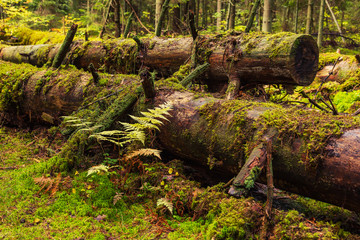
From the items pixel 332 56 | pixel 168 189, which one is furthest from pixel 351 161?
pixel 332 56

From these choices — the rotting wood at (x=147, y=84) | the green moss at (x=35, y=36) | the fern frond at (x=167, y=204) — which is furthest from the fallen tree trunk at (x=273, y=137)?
the green moss at (x=35, y=36)

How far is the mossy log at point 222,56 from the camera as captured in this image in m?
4.61

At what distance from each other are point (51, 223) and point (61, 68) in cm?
474

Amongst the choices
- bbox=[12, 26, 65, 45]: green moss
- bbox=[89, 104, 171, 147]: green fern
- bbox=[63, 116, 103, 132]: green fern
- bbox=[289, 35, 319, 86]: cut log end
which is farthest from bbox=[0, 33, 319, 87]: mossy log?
bbox=[12, 26, 65, 45]: green moss

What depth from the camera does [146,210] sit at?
3127mm

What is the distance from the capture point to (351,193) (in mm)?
2490

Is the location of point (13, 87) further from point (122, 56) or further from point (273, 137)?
point (273, 137)

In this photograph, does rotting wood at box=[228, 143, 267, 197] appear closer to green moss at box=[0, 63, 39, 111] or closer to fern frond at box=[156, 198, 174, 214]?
fern frond at box=[156, 198, 174, 214]

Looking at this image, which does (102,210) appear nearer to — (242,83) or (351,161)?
(351,161)

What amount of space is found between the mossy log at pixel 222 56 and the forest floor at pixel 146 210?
2.30 meters

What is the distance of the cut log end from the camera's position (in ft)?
14.8

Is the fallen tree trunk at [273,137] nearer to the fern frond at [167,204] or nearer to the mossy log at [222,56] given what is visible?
the fern frond at [167,204]

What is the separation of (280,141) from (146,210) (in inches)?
69.6

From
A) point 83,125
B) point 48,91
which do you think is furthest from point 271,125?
point 48,91
